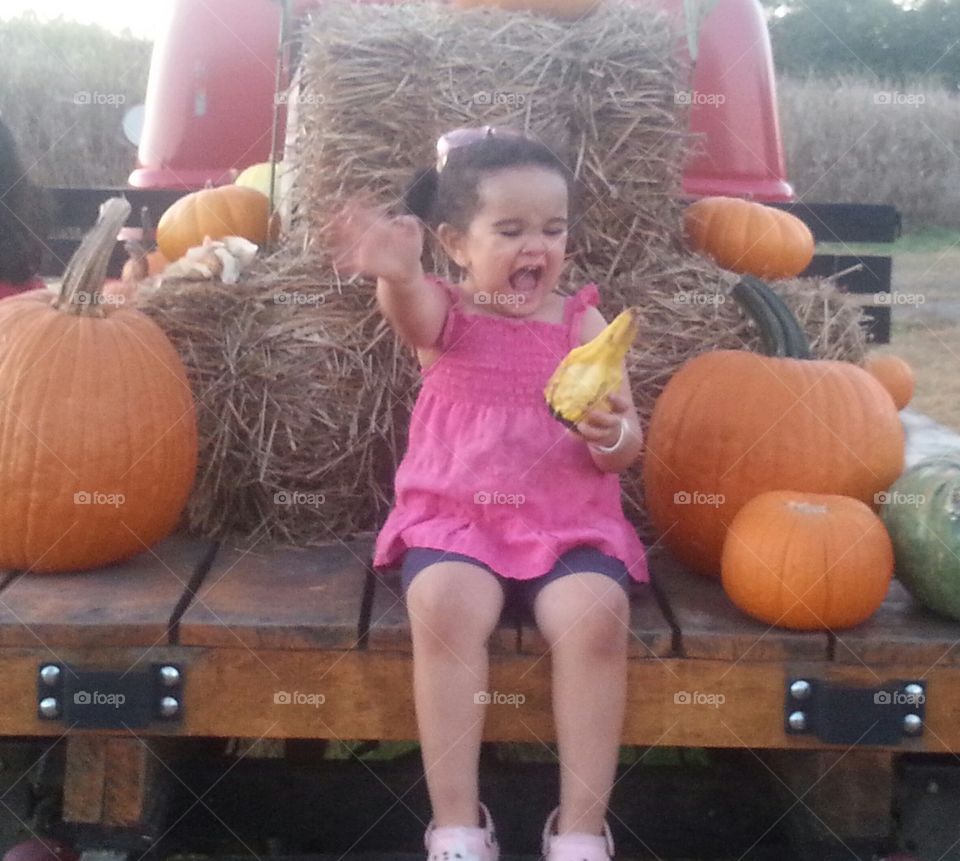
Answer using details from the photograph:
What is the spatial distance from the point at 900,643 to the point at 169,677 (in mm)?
1165

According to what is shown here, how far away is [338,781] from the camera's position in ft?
7.74

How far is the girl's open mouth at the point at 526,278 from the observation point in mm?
2041

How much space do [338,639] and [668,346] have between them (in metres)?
1.13

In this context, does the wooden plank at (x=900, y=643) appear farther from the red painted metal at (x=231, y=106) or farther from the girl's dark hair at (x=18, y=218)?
the girl's dark hair at (x=18, y=218)

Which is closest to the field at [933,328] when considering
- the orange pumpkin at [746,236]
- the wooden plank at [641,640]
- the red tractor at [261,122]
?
the red tractor at [261,122]

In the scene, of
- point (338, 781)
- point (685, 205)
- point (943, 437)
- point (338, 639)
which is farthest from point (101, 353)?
point (943, 437)

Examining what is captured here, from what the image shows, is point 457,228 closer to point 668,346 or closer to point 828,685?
point 668,346

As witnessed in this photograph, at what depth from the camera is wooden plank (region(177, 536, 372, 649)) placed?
5.77 ft

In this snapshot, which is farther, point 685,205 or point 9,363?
point 685,205

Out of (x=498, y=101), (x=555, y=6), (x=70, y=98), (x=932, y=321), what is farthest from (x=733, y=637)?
(x=70, y=98)

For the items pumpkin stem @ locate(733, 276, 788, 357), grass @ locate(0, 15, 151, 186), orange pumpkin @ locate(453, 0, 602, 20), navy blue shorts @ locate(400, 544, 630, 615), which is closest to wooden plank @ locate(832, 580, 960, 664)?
navy blue shorts @ locate(400, 544, 630, 615)

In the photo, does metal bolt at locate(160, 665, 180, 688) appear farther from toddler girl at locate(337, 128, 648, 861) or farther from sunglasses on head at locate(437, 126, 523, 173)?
sunglasses on head at locate(437, 126, 523, 173)

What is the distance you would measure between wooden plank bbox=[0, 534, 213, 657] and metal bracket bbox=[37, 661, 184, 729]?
0.05 metres

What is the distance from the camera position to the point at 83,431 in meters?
2.04
